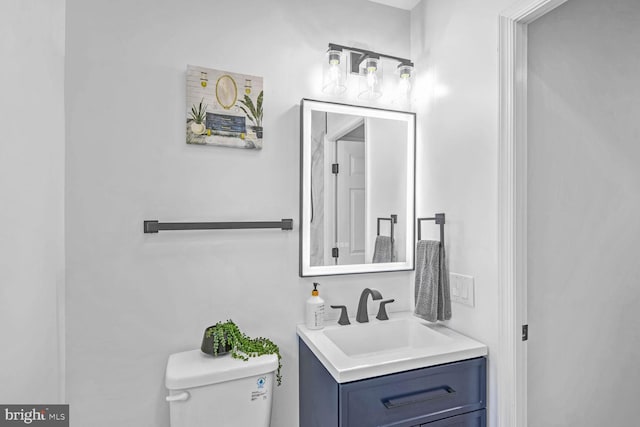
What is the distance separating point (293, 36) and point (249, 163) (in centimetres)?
65

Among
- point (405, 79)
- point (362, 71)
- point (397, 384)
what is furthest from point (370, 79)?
point (397, 384)

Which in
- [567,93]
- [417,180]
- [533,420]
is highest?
[567,93]

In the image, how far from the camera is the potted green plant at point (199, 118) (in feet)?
4.68

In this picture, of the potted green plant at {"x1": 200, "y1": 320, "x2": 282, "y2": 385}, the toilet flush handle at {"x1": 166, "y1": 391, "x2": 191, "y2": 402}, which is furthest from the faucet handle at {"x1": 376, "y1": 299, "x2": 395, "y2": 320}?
the toilet flush handle at {"x1": 166, "y1": 391, "x2": 191, "y2": 402}

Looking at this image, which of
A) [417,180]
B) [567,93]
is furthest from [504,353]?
[567,93]

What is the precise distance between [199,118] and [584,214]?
174 cm

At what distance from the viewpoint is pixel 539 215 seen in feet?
4.56

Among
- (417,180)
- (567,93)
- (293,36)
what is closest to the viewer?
(567,93)

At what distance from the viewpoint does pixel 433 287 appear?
155 cm

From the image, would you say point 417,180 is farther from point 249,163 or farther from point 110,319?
point 110,319

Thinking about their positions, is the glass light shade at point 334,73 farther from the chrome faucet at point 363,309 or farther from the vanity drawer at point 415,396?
the vanity drawer at point 415,396

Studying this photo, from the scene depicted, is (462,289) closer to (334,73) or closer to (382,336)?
(382,336)

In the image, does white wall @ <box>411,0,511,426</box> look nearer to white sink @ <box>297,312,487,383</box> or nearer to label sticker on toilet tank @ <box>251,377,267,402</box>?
white sink @ <box>297,312,487,383</box>

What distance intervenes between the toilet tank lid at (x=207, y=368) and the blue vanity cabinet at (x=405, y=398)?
0.74 ft
